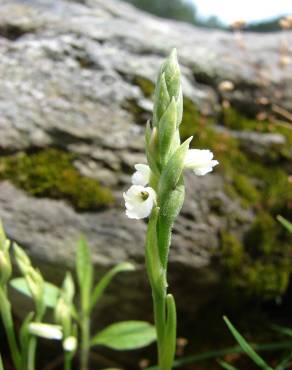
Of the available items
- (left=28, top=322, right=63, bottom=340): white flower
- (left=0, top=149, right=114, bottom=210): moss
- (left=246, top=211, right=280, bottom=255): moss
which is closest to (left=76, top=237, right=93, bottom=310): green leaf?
(left=0, top=149, right=114, bottom=210): moss

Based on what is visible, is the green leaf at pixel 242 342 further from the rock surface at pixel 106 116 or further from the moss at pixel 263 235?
the moss at pixel 263 235

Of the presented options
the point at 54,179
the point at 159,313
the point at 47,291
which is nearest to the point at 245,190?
the point at 54,179

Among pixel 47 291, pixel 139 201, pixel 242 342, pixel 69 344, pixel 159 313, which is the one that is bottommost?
pixel 47 291

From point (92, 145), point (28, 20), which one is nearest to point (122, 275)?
point (92, 145)

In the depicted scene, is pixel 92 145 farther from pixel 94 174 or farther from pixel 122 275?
pixel 122 275

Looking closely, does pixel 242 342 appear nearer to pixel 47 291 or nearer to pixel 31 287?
pixel 31 287

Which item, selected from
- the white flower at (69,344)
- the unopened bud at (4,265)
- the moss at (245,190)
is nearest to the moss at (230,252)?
the moss at (245,190)

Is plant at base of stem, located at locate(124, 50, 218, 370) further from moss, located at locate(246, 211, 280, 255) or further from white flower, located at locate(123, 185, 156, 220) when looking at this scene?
moss, located at locate(246, 211, 280, 255)
